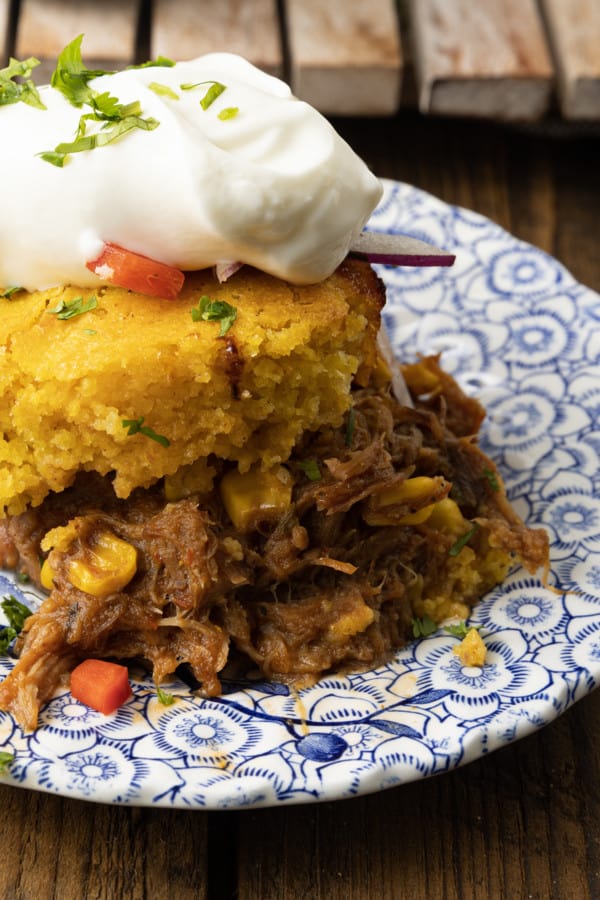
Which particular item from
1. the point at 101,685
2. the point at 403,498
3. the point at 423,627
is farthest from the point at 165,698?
the point at 403,498

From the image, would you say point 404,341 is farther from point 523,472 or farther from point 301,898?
point 301,898

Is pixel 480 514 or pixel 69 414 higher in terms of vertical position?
pixel 69 414

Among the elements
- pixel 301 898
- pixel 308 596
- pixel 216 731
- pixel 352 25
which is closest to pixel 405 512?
pixel 308 596

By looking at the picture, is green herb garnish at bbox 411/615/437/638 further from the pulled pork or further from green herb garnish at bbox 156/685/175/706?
green herb garnish at bbox 156/685/175/706

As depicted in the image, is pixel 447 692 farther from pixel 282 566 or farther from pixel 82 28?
pixel 82 28

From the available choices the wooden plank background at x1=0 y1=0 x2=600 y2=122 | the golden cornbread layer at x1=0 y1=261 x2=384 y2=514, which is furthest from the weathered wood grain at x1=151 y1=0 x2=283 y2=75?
the golden cornbread layer at x1=0 y1=261 x2=384 y2=514
